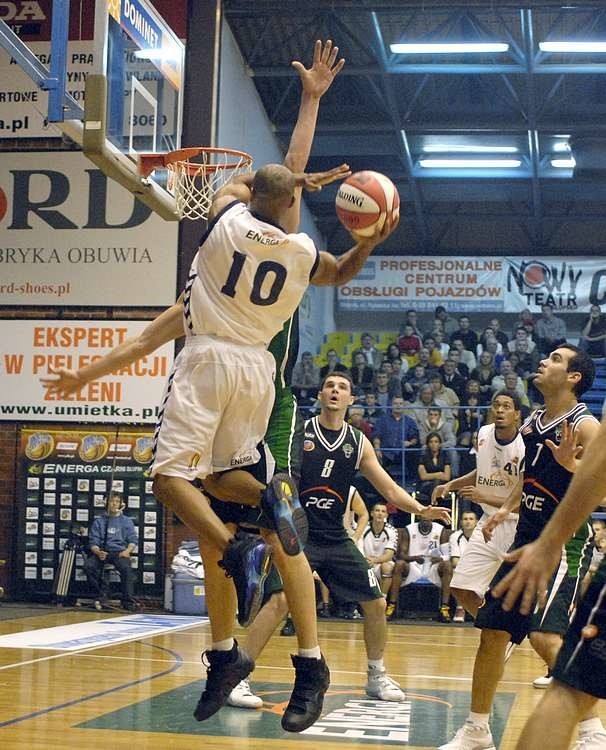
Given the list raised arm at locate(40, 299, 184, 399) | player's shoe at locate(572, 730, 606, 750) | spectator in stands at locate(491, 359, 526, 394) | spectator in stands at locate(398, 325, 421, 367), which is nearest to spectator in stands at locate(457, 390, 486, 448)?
spectator in stands at locate(491, 359, 526, 394)

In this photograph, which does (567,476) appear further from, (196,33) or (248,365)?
(196,33)

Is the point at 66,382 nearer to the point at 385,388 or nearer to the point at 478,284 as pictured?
the point at 385,388

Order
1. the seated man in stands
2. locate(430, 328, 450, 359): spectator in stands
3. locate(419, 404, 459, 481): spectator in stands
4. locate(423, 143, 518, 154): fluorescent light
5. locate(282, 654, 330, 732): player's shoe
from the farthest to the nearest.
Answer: locate(430, 328, 450, 359): spectator in stands, locate(423, 143, 518, 154): fluorescent light, locate(419, 404, 459, 481): spectator in stands, the seated man in stands, locate(282, 654, 330, 732): player's shoe

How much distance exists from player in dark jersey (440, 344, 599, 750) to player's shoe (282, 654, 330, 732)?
1.19 meters

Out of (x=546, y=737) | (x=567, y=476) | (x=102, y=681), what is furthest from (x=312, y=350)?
(x=546, y=737)

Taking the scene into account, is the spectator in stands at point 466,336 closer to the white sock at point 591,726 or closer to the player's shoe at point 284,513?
the white sock at point 591,726

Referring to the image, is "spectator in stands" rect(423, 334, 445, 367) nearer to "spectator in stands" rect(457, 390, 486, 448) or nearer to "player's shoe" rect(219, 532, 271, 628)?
"spectator in stands" rect(457, 390, 486, 448)

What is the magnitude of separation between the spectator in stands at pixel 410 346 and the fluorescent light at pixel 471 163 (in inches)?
139

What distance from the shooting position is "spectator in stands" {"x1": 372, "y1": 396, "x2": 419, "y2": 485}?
1864 cm

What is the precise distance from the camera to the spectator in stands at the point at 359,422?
18.3m

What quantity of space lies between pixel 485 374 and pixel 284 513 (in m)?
16.9

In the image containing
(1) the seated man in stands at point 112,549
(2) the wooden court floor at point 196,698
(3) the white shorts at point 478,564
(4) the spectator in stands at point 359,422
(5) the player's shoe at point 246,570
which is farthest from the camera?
(4) the spectator in stands at point 359,422

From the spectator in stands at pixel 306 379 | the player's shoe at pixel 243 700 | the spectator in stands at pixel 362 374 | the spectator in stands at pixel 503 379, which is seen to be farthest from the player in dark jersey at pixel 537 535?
the spectator in stands at pixel 362 374

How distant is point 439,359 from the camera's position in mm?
23266
